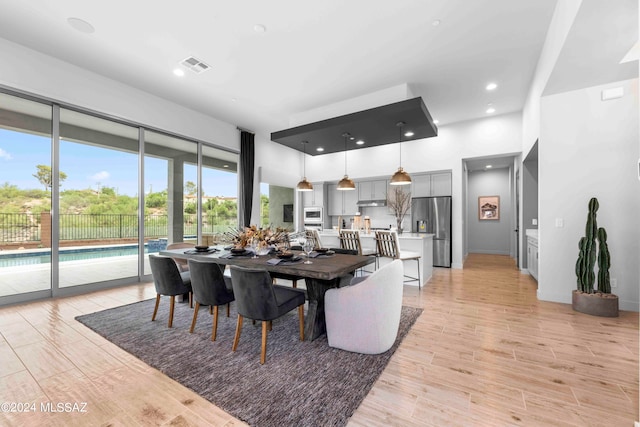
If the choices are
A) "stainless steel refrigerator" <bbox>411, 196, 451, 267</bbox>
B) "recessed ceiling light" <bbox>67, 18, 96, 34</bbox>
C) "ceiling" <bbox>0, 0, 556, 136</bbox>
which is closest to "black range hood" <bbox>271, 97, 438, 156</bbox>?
"ceiling" <bbox>0, 0, 556, 136</bbox>

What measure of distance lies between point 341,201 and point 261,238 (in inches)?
204

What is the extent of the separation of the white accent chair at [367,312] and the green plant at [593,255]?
2.56 m

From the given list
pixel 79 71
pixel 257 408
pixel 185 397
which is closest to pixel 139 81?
pixel 79 71

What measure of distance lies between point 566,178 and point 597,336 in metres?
1.99

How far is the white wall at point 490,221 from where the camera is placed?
810 centimetres

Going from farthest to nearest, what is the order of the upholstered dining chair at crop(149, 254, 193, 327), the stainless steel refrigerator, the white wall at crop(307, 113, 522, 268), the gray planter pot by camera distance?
the stainless steel refrigerator < the white wall at crop(307, 113, 522, 268) < the gray planter pot < the upholstered dining chair at crop(149, 254, 193, 327)

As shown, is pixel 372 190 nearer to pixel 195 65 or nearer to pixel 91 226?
pixel 195 65

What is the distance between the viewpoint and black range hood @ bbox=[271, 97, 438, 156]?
395 cm

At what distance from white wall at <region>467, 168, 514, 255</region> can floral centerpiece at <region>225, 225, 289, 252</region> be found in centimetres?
740

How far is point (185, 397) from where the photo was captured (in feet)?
5.68

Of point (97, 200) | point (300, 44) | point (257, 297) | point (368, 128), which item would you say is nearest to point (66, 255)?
point (97, 200)

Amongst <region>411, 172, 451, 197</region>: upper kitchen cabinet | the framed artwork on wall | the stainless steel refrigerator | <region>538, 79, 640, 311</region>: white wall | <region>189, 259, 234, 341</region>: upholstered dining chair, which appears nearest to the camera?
<region>189, 259, 234, 341</region>: upholstered dining chair

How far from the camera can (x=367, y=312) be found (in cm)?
217

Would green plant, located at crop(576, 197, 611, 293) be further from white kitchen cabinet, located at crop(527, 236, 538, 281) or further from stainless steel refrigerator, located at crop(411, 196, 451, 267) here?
stainless steel refrigerator, located at crop(411, 196, 451, 267)
